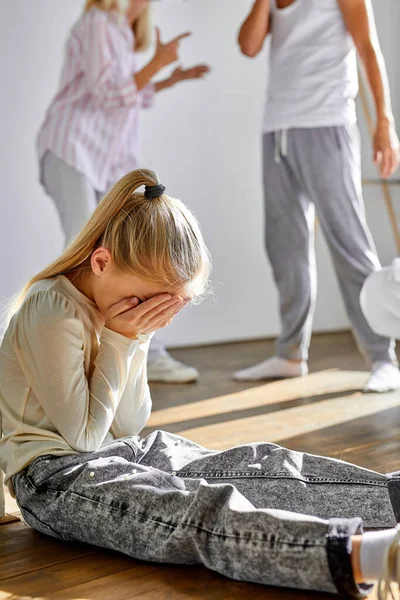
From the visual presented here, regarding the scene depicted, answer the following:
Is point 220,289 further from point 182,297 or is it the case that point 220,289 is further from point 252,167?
point 182,297

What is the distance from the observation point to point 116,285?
1295mm

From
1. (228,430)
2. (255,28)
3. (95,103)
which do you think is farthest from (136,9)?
(228,430)

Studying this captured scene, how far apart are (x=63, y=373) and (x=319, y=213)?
4.73 ft

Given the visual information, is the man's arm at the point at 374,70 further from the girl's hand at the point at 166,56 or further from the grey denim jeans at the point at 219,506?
the grey denim jeans at the point at 219,506

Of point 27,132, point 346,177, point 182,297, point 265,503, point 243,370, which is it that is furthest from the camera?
point 27,132

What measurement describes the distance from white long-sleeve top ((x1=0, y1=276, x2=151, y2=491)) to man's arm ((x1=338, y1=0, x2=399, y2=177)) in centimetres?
134

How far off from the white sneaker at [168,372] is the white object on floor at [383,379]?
22.1 inches

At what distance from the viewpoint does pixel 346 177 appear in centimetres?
247

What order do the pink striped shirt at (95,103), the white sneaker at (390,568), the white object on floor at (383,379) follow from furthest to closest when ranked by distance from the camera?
the pink striped shirt at (95,103)
the white object on floor at (383,379)
the white sneaker at (390,568)

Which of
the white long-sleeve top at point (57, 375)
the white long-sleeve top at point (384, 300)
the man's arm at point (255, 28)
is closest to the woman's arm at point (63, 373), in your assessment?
the white long-sleeve top at point (57, 375)

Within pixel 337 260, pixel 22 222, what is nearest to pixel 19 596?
pixel 337 260

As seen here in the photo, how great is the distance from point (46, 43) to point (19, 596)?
244cm

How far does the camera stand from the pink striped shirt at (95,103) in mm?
2656

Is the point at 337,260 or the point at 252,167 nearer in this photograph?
the point at 337,260
